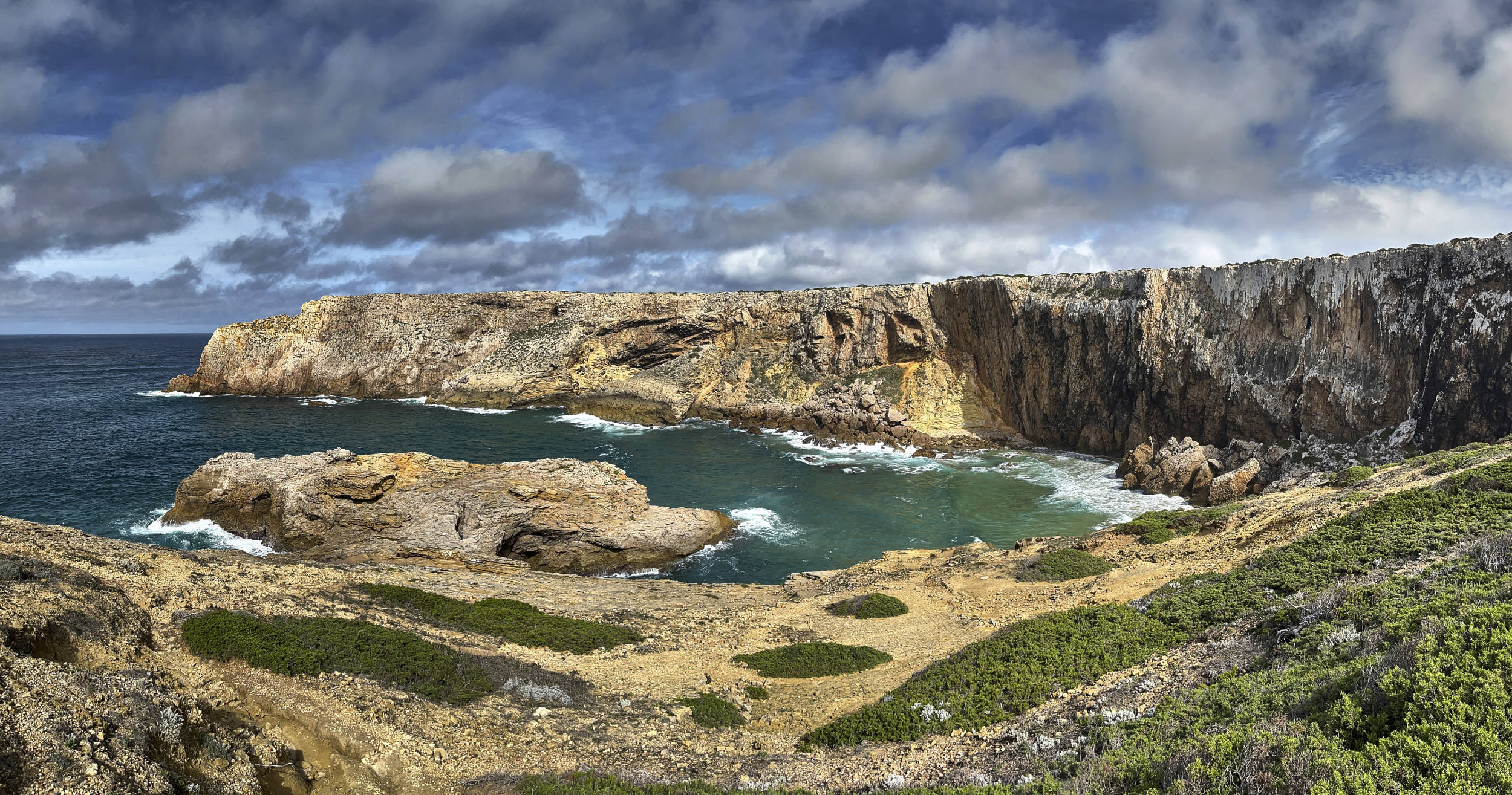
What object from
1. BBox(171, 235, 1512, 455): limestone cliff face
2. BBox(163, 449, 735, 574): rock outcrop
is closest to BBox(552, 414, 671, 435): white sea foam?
BBox(171, 235, 1512, 455): limestone cliff face

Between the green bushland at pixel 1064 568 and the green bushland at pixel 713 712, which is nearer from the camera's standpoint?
the green bushland at pixel 713 712

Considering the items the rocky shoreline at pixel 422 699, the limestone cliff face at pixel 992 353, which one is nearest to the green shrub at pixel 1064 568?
the rocky shoreline at pixel 422 699

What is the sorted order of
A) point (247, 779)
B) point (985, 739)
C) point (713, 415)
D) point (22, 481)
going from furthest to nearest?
point (713, 415) < point (22, 481) < point (985, 739) < point (247, 779)

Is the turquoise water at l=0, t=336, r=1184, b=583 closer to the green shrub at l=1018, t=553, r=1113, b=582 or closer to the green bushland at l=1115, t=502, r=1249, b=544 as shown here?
the green bushland at l=1115, t=502, r=1249, b=544

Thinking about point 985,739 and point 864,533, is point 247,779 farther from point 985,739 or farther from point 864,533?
point 864,533

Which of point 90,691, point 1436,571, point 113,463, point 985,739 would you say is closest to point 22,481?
point 113,463

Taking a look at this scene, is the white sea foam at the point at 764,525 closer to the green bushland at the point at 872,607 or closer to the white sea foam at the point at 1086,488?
the green bushland at the point at 872,607
